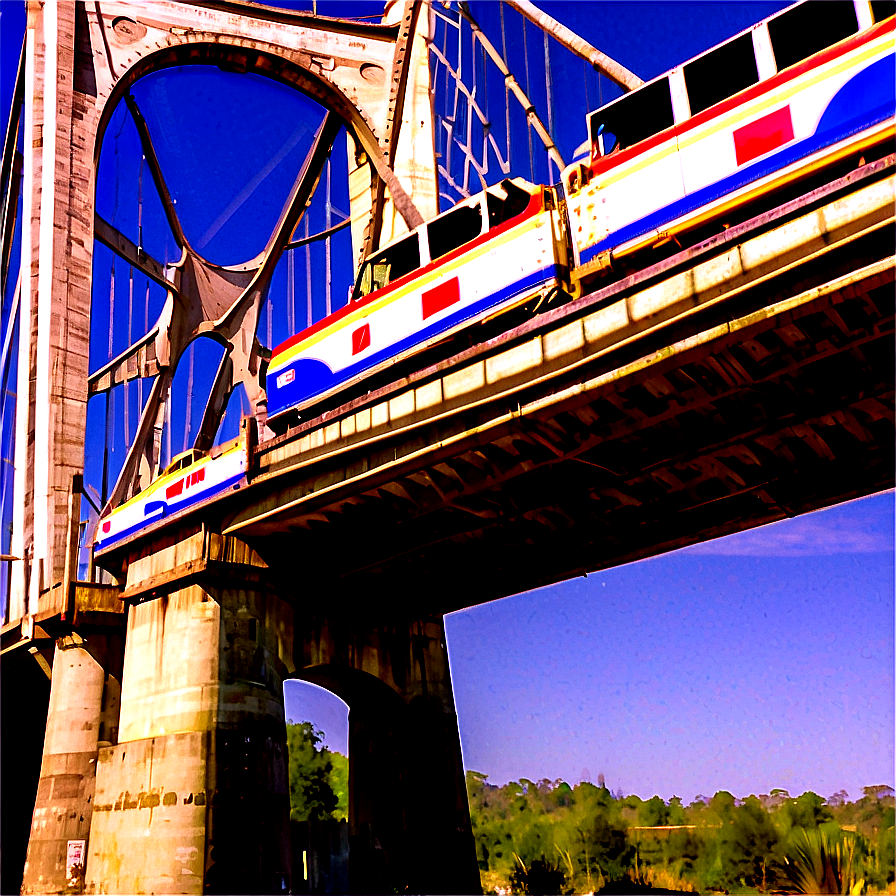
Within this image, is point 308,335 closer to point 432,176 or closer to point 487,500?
point 487,500

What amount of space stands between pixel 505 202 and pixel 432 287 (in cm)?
232

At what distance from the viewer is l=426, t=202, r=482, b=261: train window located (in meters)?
18.7

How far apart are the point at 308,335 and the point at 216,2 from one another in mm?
21396

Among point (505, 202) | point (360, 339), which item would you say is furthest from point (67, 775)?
point (505, 202)

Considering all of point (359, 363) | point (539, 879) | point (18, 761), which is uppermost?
point (359, 363)

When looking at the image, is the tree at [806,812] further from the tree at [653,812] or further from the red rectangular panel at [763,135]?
the red rectangular panel at [763,135]

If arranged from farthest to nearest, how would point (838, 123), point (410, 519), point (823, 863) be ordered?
point (823, 863) < point (410, 519) < point (838, 123)

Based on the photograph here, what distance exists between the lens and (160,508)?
22688 millimetres

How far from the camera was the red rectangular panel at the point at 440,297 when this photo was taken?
17297 mm

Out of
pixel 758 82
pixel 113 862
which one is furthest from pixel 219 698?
pixel 758 82

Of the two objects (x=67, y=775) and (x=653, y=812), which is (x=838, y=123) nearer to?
(x=67, y=775)

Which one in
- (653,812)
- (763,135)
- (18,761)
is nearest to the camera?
(763,135)

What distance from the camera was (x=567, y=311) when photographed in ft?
49.0

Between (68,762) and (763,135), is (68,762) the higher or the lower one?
the lower one
